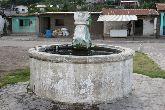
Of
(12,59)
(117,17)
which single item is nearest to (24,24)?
(117,17)

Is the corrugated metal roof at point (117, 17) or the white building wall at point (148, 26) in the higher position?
the corrugated metal roof at point (117, 17)

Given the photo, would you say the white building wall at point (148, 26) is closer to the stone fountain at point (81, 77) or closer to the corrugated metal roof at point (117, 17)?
the corrugated metal roof at point (117, 17)

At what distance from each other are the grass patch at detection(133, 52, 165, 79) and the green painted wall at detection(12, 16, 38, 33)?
62.7ft

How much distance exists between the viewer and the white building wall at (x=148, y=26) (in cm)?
3375

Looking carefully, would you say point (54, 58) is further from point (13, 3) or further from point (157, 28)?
point (13, 3)

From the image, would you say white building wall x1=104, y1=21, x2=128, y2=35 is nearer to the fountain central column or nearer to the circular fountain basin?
the fountain central column

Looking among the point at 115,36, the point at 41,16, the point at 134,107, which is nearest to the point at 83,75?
the point at 134,107

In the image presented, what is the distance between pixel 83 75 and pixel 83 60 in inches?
15.5

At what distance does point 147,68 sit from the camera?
16312 millimetres

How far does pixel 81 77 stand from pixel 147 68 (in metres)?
7.79

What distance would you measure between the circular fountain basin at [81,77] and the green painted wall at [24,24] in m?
28.0

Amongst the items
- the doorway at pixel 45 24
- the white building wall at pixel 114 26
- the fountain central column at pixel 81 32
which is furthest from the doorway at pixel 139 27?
the fountain central column at pixel 81 32

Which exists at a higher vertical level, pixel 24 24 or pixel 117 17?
pixel 117 17

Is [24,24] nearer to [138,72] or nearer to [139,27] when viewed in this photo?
[139,27]
